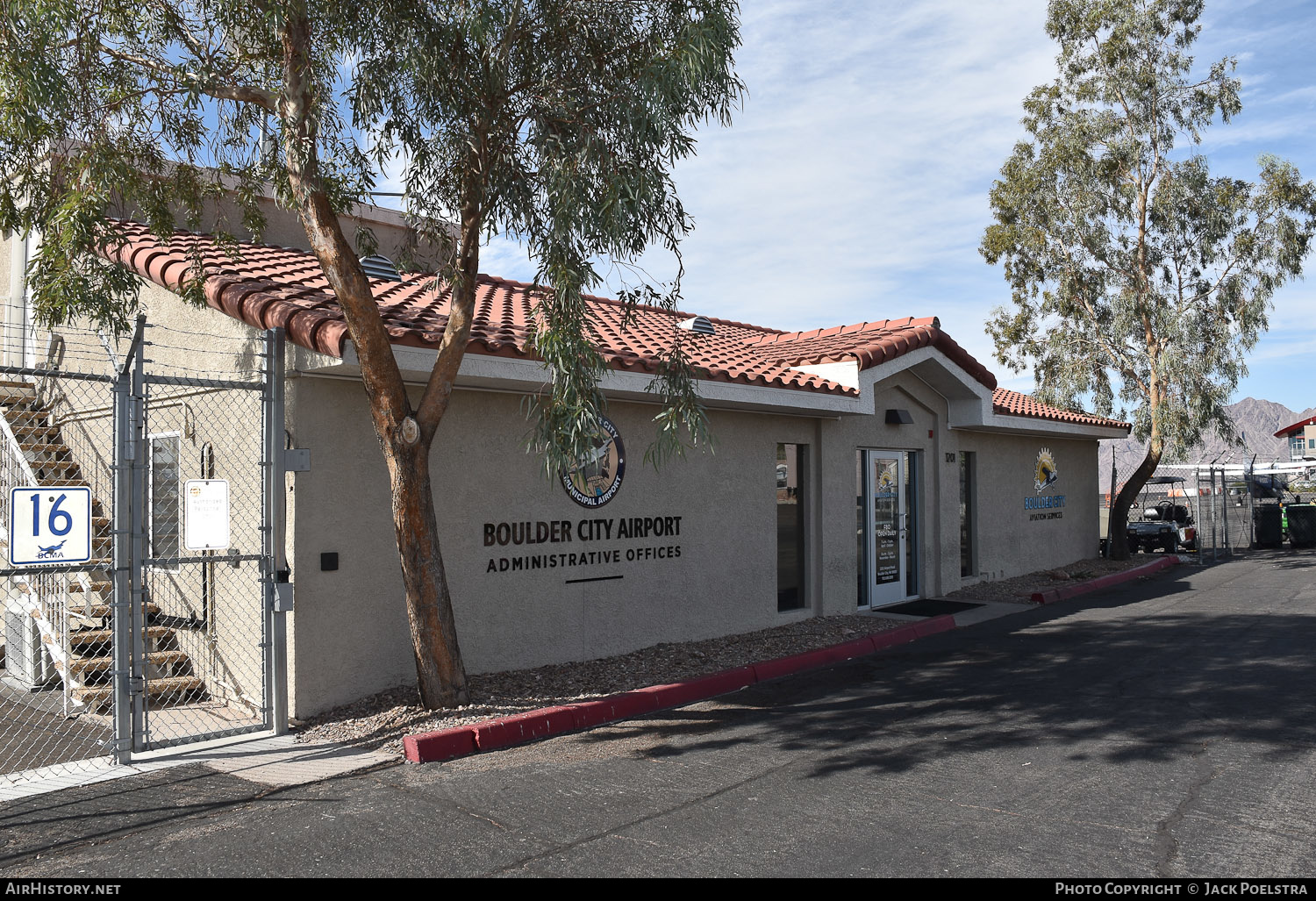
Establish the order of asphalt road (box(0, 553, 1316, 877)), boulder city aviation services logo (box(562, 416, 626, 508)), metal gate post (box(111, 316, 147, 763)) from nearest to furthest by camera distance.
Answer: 1. asphalt road (box(0, 553, 1316, 877))
2. metal gate post (box(111, 316, 147, 763))
3. boulder city aviation services logo (box(562, 416, 626, 508))

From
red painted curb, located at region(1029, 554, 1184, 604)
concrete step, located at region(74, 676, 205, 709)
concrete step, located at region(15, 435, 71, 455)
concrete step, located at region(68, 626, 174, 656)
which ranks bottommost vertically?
red painted curb, located at region(1029, 554, 1184, 604)

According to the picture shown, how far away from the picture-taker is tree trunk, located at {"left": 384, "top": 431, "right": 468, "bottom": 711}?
721 cm

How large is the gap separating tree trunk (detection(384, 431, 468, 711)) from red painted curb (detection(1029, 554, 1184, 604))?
10.5 metres

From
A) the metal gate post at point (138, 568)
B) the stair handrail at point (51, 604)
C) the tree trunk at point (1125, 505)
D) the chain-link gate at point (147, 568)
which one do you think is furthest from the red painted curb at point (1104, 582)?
the stair handrail at point (51, 604)

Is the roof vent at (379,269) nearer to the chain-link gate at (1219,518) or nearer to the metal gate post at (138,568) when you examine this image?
the metal gate post at (138,568)

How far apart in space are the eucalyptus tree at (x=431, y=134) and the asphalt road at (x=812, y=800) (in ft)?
6.34

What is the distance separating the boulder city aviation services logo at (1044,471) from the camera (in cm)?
1881

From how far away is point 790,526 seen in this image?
12414mm

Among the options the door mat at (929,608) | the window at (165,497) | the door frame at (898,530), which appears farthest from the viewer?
the door frame at (898,530)

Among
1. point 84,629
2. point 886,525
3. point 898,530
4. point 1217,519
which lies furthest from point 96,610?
point 1217,519

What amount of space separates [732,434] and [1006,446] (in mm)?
8417

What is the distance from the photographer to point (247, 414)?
790 cm

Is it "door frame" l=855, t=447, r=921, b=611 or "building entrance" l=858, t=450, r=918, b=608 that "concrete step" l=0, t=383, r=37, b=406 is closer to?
"door frame" l=855, t=447, r=921, b=611

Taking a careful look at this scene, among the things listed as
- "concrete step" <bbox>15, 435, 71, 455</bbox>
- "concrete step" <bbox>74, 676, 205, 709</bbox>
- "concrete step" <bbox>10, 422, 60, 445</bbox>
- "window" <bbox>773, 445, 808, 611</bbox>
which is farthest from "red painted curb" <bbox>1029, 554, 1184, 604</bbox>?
"concrete step" <bbox>10, 422, 60, 445</bbox>
